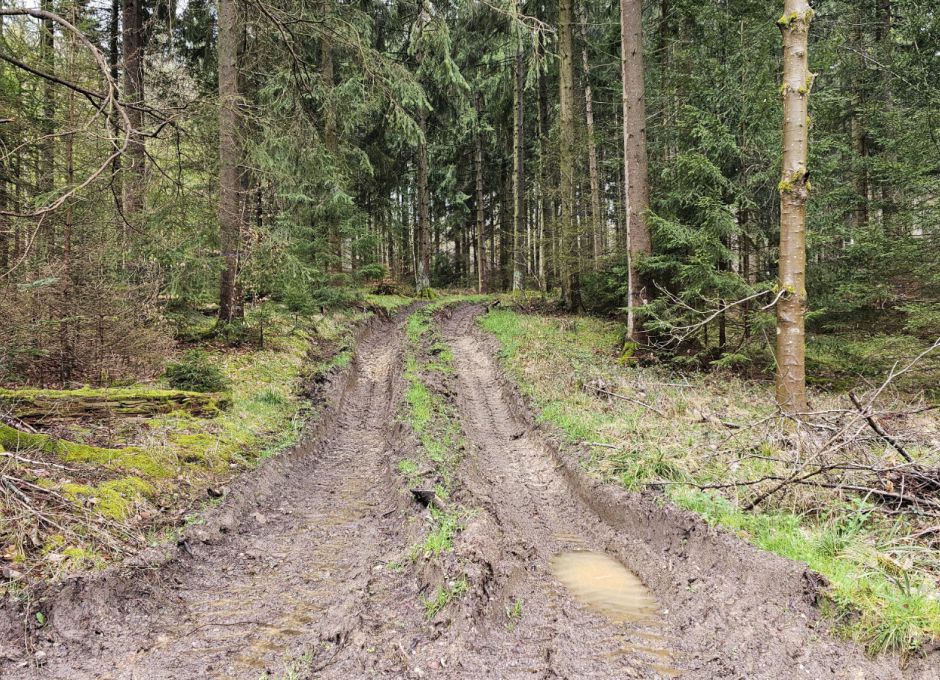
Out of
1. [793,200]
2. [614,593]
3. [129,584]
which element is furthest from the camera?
[793,200]

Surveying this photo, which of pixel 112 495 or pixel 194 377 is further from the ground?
→ pixel 194 377

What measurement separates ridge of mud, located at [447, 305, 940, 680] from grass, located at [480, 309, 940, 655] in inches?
5.5

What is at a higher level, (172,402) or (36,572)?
(172,402)

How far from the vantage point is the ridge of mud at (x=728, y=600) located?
274 centimetres

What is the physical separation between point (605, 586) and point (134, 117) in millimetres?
6960

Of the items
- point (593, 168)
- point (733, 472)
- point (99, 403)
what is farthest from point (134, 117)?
point (593, 168)

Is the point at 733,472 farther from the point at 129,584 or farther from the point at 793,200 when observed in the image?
the point at 129,584

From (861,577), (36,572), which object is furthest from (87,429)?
(861,577)

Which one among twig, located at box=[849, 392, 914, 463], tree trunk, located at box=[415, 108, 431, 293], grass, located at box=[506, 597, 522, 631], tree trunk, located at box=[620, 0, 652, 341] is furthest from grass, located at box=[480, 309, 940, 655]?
tree trunk, located at box=[415, 108, 431, 293]

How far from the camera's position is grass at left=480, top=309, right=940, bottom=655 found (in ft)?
9.25

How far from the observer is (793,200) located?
577cm

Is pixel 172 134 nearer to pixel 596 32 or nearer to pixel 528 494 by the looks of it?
pixel 528 494

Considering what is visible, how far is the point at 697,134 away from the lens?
30.8 ft

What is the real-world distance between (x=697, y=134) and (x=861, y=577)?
8.76 m
